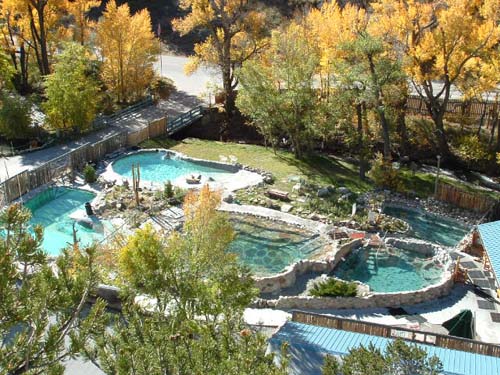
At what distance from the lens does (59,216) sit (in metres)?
29.5

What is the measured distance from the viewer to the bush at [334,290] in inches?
886

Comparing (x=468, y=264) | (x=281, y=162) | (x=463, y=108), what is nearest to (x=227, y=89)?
(x=281, y=162)

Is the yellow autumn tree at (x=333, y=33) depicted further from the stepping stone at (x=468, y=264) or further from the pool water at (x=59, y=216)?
the pool water at (x=59, y=216)

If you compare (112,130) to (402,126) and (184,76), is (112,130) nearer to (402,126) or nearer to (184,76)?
(184,76)

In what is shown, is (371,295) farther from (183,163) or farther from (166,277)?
(183,163)

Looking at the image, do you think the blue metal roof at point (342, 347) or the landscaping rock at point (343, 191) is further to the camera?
the landscaping rock at point (343, 191)

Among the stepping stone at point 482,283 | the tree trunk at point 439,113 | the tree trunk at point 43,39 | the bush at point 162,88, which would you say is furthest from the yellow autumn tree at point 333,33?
the tree trunk at point 43,39

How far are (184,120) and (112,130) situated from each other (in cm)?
543

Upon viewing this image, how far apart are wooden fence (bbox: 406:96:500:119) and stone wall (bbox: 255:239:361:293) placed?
17.6 meters

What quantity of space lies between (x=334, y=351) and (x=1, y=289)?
33.2ft

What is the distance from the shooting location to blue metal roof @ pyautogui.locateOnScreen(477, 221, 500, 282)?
22.2 m

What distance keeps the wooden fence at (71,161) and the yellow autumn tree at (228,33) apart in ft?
19.5

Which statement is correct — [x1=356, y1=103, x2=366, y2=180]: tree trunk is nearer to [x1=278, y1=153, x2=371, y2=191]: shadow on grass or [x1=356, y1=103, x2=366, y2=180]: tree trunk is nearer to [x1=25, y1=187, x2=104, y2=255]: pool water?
[x1=278, y1=153, x2=371, y2=191]: shadow on grass

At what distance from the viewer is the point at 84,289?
11.6 meters
